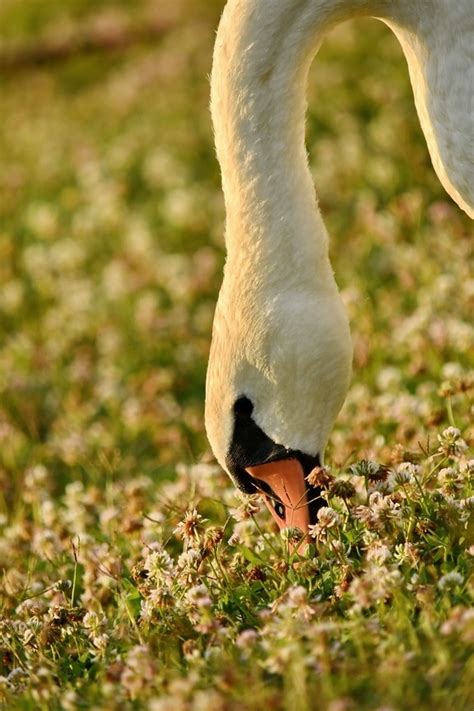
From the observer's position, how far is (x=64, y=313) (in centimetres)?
855

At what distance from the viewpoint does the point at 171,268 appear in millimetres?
8766

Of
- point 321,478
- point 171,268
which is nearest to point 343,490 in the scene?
point 321,478

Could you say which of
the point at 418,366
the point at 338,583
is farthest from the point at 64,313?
the point at 338,583

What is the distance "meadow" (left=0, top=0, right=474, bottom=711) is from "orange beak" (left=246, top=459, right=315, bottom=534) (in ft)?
0.36

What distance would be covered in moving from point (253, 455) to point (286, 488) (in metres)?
0.16

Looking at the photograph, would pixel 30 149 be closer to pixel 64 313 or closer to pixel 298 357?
pixel 64 313

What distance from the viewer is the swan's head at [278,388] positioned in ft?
14.0

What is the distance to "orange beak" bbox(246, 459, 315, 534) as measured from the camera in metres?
4.23

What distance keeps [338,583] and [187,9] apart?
17.0m

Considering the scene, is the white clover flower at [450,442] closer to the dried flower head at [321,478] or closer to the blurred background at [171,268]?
the dried flower head at [321,478]

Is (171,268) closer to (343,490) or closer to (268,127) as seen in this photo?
(268,127)

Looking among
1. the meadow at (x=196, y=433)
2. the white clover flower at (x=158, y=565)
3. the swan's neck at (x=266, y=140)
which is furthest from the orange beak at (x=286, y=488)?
the swan's neck at (x=266, y=140)

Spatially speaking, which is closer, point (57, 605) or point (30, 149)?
point (57, 605)

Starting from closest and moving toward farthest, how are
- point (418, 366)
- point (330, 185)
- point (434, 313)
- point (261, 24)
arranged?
point (261, 24)
point (418, 366)
point (434, 313)
point (330, 185)
